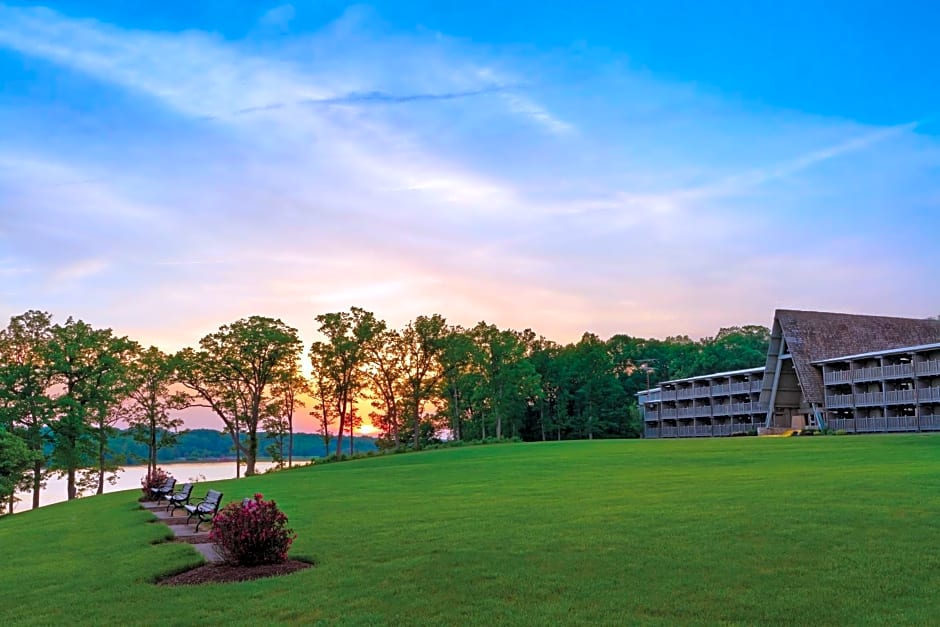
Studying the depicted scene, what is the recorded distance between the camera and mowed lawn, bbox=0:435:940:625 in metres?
8.70

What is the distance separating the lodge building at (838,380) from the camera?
56.4 metres

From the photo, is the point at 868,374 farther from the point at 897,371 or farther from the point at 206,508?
the point at 206,508

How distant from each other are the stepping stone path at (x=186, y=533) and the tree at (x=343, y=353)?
45431mm

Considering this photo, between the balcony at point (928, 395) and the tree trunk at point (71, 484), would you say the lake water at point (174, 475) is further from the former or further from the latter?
the balcony at point (928, 395)

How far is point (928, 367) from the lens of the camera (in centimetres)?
5509

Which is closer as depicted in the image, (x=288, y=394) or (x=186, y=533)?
(x=186, y=533)

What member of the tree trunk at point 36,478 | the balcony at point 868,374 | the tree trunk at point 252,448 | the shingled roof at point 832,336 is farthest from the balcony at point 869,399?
the tree trunk at point 36,478

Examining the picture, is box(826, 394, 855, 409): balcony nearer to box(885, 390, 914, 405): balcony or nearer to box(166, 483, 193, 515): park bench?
box(885, 390, 914, 405): balcony

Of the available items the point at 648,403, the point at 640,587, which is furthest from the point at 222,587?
the point at 648,403

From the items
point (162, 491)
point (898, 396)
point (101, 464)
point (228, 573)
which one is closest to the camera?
point (228, 573)

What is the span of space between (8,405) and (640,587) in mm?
53048

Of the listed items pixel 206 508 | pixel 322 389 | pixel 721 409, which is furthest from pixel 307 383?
pixel 206 508

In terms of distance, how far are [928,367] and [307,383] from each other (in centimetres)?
5110

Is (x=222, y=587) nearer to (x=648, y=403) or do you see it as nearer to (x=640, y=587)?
(x=640, y=587)
